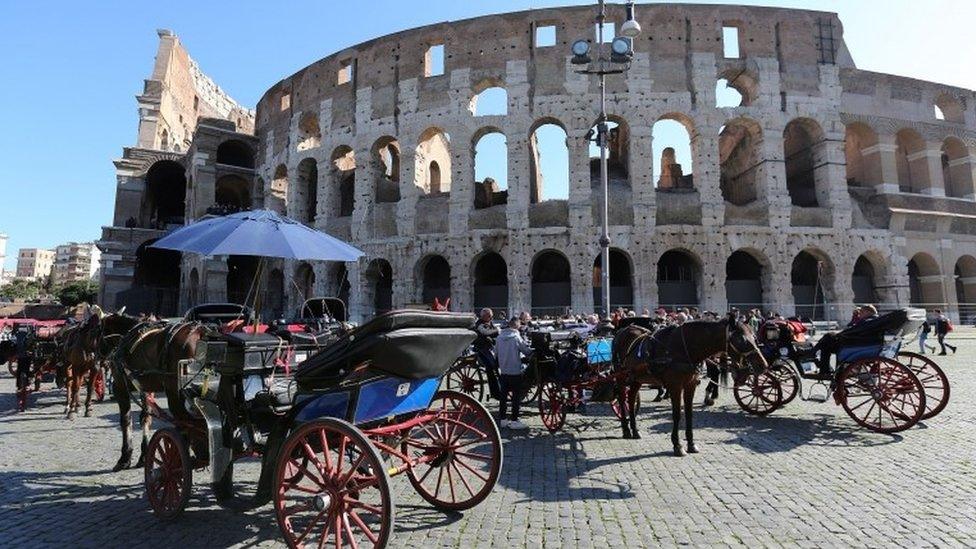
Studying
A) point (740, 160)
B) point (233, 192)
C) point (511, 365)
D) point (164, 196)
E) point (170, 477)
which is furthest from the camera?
point (164, 196)

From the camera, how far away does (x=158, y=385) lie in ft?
15.8

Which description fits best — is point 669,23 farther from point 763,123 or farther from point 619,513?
point 619,513

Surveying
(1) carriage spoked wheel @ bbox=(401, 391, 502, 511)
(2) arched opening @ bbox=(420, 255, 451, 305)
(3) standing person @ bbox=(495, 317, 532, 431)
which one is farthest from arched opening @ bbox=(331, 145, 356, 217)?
(1) carriage spoked wheel @ bbox=(401, 391, 502, 511)

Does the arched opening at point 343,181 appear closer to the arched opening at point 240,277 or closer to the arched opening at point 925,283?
the arched opening at point 240,277

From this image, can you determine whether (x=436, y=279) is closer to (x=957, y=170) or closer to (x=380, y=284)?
(x=380, y=284)

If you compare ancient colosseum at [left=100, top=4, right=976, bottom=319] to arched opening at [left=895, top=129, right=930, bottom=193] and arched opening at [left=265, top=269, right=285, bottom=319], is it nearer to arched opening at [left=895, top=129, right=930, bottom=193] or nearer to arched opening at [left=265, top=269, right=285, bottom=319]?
arched opening at [left=895, top=129, right=930, bottom=193]

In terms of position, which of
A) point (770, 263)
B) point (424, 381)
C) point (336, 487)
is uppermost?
point (770, 263)

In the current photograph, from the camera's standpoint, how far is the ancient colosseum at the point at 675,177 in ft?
65.3

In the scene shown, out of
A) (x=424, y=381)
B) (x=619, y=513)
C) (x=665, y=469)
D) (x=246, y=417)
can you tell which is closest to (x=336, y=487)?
(x=424, y=381)

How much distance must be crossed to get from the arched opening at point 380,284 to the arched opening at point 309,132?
25.5ft

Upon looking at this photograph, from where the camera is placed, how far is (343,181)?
88.3ft

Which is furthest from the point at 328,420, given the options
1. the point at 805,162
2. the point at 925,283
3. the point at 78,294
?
the point at 78,294

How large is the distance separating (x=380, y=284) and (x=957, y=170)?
93.4ft

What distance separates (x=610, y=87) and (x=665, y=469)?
18648 mm
